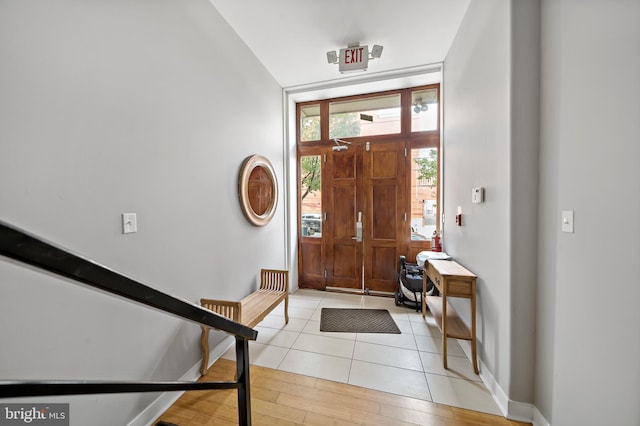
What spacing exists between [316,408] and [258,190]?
2.24m

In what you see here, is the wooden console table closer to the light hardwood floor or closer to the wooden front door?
the light hardwood floor

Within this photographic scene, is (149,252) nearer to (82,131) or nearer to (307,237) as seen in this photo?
(82,131)

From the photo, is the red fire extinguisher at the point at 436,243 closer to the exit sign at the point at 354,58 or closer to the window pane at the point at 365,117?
the window pane at the point at 365,117

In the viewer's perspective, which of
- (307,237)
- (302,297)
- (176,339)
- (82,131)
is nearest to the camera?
(82,131)

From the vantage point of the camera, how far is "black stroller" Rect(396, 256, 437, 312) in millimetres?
3193

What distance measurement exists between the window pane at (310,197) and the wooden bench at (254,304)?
1.34 metres

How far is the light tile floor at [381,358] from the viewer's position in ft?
6.13

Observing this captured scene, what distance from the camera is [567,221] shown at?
4.35 feet

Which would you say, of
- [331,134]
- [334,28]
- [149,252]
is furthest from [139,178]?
[331,134]

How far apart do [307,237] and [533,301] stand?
304 centimetres

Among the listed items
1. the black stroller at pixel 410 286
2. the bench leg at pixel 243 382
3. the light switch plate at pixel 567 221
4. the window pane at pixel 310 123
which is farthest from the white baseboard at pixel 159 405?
the window pane at pixel 310 123

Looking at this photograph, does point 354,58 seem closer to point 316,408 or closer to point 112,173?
point 112,173

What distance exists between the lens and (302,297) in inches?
149

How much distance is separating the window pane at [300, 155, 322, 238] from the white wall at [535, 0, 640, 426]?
115 inches
